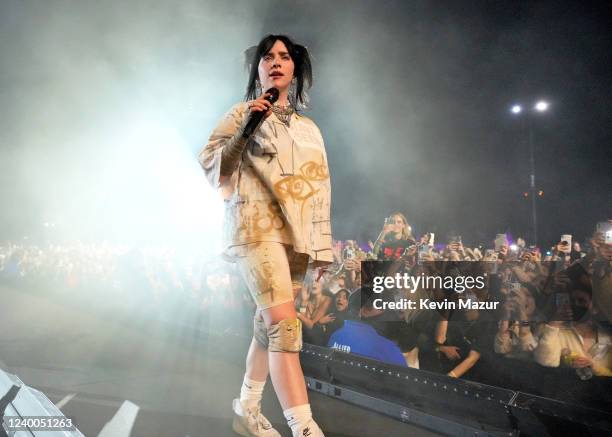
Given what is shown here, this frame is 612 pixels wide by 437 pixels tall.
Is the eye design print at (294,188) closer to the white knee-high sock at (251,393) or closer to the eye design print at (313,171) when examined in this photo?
the eye design print at (313,171)

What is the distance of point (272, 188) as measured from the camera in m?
1.52

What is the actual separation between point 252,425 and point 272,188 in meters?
0.90

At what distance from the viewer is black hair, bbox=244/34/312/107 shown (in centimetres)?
170

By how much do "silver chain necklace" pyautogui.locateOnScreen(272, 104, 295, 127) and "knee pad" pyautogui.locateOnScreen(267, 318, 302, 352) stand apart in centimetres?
75

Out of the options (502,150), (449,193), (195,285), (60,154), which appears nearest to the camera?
(195,285)

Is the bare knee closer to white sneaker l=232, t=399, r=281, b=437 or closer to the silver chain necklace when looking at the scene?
white sneaker l=232, t=399, r=281, b=437

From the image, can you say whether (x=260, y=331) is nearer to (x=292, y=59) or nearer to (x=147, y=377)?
(x=147, y=377)

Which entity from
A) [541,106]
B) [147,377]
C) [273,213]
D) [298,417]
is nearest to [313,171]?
[273,213]

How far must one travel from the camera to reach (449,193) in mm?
7422

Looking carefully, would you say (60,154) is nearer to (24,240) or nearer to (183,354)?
(24,240)

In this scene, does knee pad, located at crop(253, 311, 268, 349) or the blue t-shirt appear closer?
knee pad, located at crop(253, 311, 268, 349)

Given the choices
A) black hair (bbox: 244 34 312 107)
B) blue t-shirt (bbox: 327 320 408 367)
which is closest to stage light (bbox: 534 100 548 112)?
blue t-shirt (bbox: 327 320 408 367)

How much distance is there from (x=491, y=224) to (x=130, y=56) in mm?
6433

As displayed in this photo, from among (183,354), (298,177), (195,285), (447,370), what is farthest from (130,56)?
(447,370)
